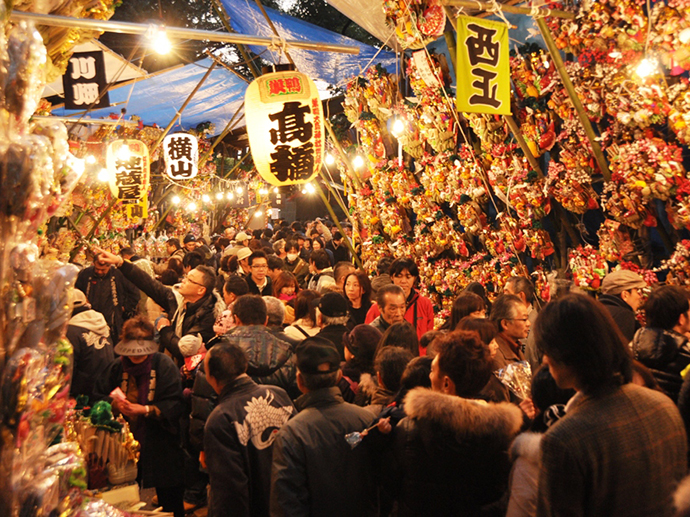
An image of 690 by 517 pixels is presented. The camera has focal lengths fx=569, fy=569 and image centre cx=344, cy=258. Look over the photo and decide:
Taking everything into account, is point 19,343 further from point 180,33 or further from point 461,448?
point 180,33

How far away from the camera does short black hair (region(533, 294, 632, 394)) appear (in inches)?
73.2

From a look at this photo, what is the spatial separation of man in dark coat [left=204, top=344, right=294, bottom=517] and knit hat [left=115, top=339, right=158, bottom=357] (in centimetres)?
104

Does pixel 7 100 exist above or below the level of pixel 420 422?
above

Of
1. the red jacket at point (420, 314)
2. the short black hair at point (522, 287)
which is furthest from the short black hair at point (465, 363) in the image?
the red jacket at point (420, 314)

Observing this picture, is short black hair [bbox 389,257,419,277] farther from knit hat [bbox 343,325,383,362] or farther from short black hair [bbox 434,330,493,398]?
short black hair [bbox 434,330,493,398]

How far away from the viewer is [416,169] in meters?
9.63

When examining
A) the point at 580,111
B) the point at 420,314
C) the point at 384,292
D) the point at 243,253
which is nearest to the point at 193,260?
the point at 243,253

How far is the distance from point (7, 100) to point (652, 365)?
3535 mm

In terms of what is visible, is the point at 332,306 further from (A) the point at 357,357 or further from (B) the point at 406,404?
(B) the point at 406,404

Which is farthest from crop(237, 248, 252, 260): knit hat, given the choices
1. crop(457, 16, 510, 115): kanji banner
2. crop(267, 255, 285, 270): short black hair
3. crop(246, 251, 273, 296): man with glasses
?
crop(457, 16, 510, 115): kanji banner

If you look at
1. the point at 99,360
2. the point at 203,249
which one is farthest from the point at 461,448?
the point at 203,249

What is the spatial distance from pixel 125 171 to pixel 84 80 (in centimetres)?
333

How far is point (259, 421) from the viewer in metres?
3.25

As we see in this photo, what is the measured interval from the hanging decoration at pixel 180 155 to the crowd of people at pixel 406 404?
9213 millimetres
